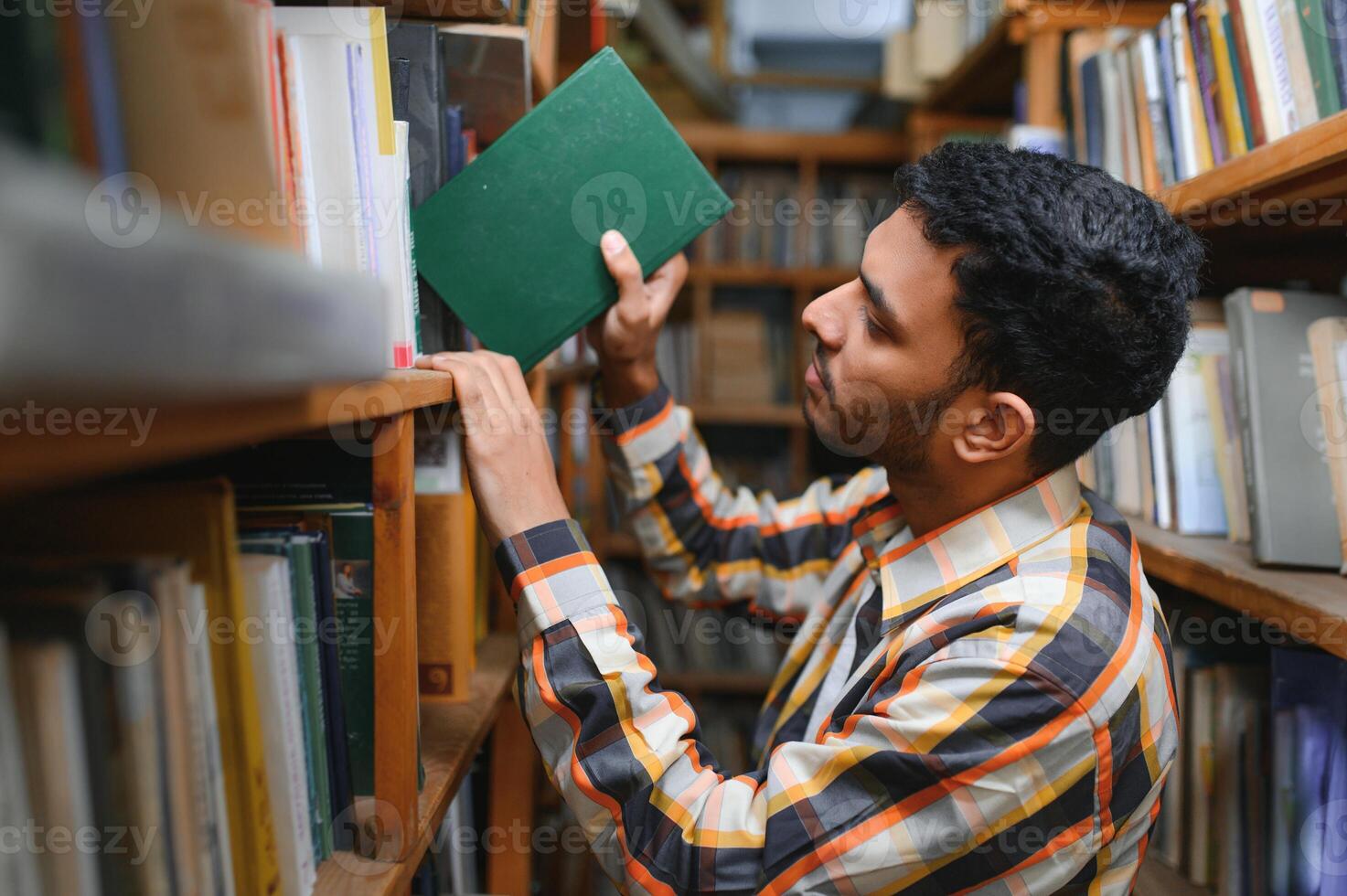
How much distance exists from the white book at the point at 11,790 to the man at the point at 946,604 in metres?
0.43

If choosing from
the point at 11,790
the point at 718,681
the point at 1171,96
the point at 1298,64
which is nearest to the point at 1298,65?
the point at 1298,64

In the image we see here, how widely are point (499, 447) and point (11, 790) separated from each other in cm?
46

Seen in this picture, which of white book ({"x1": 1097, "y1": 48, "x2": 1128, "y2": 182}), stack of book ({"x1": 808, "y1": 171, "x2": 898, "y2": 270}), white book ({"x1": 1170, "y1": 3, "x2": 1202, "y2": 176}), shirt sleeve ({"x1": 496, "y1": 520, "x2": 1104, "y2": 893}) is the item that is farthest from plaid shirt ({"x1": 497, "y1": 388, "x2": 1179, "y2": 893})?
stack of book ({"x1": 808, "y1": 171, "x2": 898, "y2": 270})

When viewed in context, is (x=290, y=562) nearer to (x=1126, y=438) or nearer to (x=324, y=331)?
(x=324, y=331)

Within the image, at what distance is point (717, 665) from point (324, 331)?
2249mm

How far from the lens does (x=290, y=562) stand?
0.59 meters

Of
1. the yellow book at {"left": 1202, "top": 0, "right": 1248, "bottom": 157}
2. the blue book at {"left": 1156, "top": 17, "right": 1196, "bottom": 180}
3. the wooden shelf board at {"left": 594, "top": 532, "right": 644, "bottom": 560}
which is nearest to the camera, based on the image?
the yellow book at {"left": 1202, "top": 0, "right": 1248, "bottom": 157}

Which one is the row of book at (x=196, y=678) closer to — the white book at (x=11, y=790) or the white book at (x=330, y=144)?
the white book at (x=11, y=790)

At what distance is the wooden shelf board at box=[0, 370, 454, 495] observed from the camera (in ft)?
0.93

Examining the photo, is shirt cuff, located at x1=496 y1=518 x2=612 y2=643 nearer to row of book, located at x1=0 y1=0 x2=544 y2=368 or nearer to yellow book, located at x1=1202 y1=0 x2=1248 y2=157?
row of book, located at x1=0 y1=0 x2=544 y2=368

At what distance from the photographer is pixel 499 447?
2.52 feet

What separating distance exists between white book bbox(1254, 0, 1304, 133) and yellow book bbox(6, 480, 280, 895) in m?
1.12

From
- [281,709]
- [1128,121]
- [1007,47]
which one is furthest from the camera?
[1007,47]

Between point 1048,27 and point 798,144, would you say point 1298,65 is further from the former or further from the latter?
point 798,144
